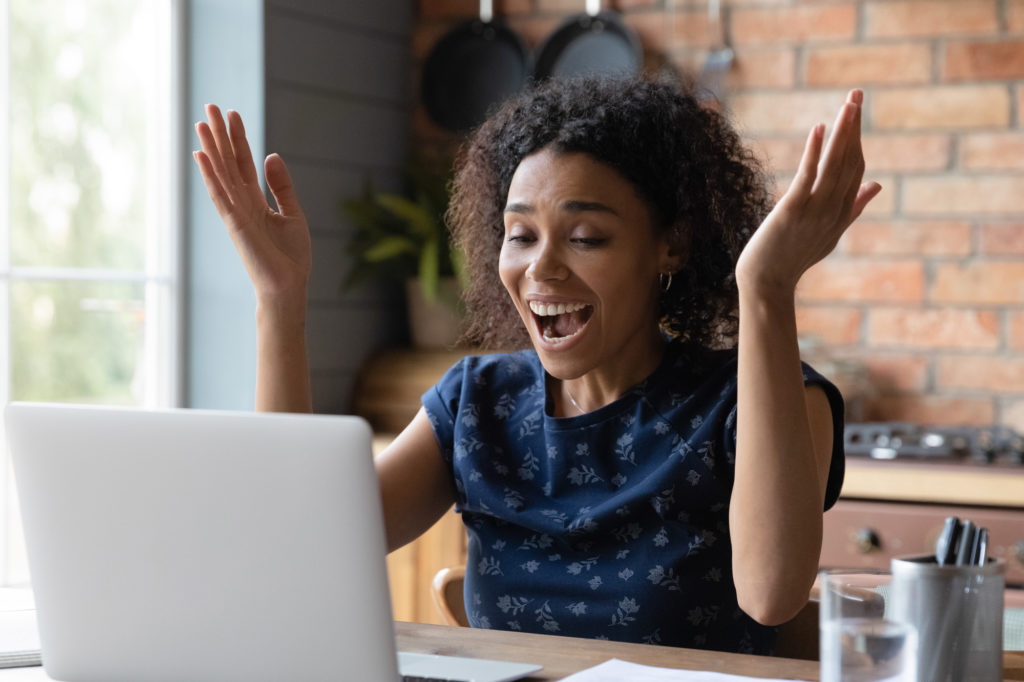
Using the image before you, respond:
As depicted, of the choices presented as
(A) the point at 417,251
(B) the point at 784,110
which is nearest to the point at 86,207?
(A) the point at 417,251

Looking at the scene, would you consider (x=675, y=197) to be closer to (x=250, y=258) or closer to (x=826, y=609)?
(x=250, y=258)

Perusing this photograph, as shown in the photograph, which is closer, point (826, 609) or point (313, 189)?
point (826, 609)

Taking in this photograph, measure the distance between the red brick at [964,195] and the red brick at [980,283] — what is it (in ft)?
0.37

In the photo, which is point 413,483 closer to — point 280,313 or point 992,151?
point 280,313

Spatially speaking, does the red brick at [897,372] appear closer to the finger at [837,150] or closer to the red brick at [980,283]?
the red brick at [980,283]

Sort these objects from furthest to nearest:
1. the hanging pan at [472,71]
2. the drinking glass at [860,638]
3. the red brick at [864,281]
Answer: the hanging pan at [472,71] → the red brick at [864,281] → the drinking glass at [860,638]

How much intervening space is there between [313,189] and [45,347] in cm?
68

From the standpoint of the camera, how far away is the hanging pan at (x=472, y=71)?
309 cm

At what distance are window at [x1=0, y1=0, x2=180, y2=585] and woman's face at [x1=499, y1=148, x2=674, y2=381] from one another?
4.59ft

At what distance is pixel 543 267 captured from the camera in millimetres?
1455

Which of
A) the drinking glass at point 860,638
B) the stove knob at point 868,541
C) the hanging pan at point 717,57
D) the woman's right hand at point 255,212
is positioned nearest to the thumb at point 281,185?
the woman's right hand at point 255,212

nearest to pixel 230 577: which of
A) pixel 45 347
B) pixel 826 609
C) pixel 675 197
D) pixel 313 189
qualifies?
pixel 826 609

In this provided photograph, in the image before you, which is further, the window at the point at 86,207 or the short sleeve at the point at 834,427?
the window at the point at 86,207

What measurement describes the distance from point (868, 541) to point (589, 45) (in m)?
1.34
